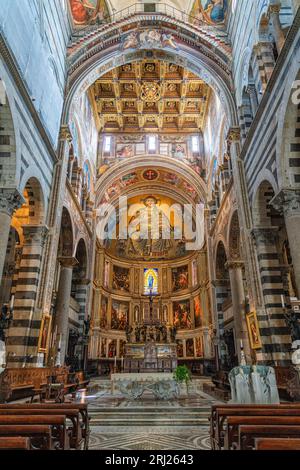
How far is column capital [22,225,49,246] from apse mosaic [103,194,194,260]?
17.9m

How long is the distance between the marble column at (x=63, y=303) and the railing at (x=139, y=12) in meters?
13.9

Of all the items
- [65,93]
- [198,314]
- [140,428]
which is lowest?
[140,428]

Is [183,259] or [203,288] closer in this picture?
[203,288]

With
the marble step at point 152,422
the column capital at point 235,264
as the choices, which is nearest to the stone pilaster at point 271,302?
the marble step at point 152,422

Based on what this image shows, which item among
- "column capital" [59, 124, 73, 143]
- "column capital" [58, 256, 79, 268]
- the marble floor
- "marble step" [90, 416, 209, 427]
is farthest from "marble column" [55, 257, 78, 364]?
"marble step" [90, 416, 209, 427]

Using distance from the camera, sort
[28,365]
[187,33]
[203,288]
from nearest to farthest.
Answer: [28,365] < [187,33] < [203,288]

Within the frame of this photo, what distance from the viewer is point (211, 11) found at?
739 inches

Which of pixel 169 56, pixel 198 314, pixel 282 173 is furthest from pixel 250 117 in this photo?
pixel 198 314

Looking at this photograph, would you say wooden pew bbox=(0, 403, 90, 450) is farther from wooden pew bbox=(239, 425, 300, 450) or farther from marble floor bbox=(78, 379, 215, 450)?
wooden pew bbox=(239, 425, 300, 450)

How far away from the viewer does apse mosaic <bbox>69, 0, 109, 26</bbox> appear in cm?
1889

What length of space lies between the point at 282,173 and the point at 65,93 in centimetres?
1271

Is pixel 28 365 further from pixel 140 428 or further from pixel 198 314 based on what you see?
pixel 198 314
